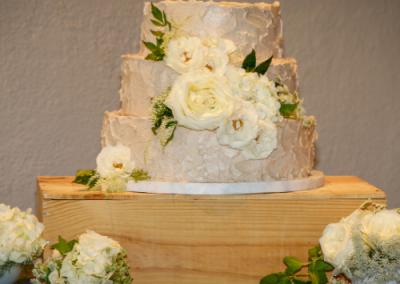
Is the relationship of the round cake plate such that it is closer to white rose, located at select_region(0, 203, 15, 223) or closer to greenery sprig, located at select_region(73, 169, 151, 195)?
greenery sprig, located at select_region(73, 169, 151, 195)

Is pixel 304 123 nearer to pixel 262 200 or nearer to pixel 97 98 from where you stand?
pixel 262 200

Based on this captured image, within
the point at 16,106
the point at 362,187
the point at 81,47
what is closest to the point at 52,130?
the point at 16,106

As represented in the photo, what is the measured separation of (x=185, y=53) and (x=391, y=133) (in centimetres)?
155

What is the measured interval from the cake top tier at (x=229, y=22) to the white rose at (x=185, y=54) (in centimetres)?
8

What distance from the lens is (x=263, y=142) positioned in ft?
4.17

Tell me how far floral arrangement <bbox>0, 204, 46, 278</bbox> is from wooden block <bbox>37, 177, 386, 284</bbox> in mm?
34

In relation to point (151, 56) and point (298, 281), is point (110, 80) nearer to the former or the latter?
point (151, 56)

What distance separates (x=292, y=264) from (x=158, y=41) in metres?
0.68

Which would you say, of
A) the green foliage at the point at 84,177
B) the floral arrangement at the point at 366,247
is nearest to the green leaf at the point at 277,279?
the floral arrangement at the point at 366,247

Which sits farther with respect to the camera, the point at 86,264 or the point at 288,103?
the point at 288,103

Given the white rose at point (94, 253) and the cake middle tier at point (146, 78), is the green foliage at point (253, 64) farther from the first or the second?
the white rose at point (94, 253)

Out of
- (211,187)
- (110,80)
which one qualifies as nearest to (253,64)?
(211,187)

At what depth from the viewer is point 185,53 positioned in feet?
4.22

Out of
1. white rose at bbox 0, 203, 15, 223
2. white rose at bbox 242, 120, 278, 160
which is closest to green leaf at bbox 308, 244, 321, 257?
white rose at bbox 242, 120, 278, 160
